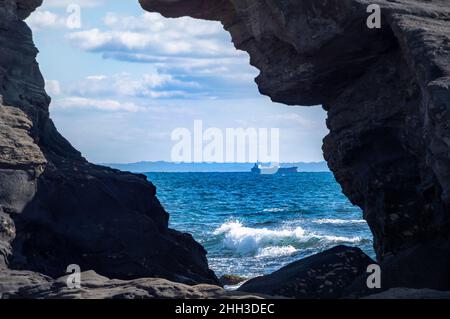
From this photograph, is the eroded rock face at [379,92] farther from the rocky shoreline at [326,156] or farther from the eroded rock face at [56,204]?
the eroded rock face at [56,204]

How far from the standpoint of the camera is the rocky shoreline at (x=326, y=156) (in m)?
13.8

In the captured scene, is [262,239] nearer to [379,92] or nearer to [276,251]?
[276,251]

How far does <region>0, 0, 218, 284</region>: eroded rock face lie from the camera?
15.0 metres

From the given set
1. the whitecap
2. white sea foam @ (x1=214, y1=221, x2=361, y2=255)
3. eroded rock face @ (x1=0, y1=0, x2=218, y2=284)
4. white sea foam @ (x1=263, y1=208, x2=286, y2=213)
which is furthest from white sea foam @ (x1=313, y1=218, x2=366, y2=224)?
eroded rock face @ (x1=0, y1=0, x2=218, y2=284)

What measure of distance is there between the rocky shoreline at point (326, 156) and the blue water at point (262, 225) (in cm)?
1024

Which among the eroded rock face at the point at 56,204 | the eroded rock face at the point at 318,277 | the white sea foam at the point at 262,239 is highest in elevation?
the eroded rock face at the point at 56,204

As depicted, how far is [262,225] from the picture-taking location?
162 ft

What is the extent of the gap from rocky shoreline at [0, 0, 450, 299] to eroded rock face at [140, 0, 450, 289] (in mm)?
28

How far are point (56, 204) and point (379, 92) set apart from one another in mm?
6822

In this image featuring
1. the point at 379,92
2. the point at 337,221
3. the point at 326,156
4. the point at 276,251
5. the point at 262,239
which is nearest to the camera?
the point at 379,92

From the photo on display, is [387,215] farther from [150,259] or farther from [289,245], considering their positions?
[289,245]

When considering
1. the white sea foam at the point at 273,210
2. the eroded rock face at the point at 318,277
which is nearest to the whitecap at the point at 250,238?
the white sea foam at the point at 273,210

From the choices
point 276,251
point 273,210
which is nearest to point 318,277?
point 276,251
